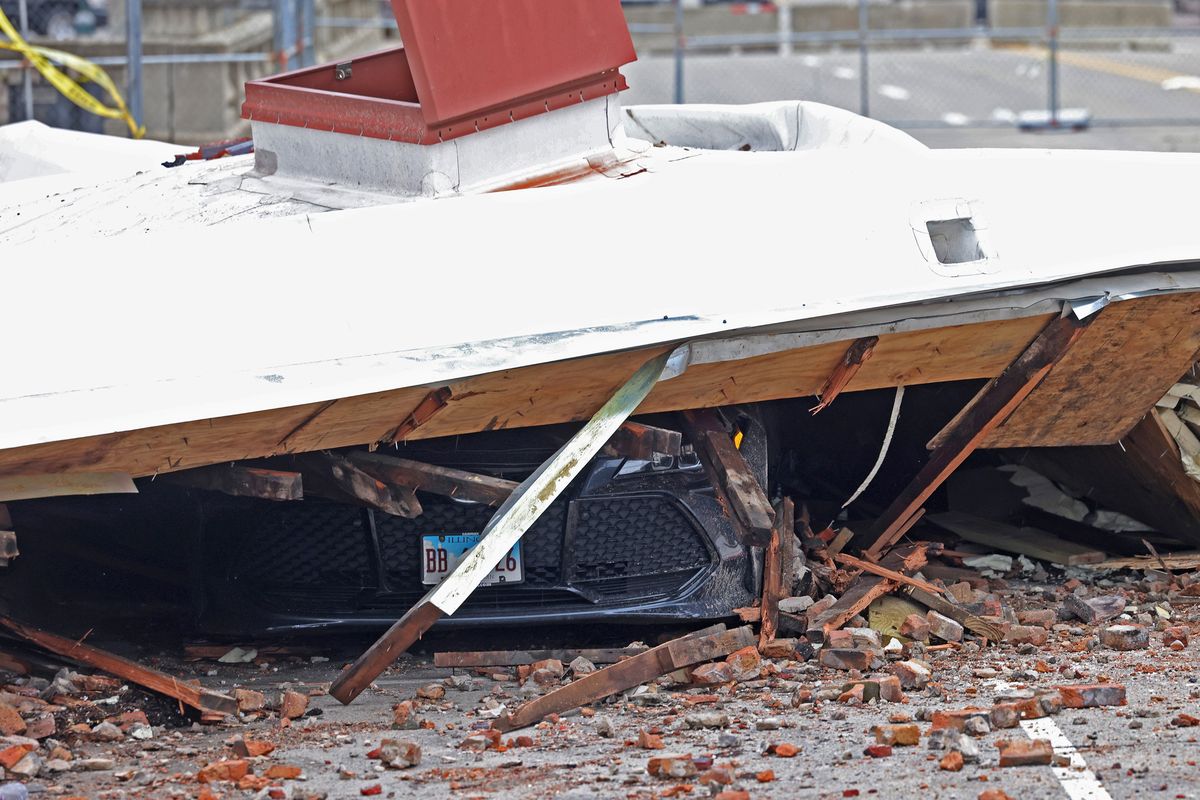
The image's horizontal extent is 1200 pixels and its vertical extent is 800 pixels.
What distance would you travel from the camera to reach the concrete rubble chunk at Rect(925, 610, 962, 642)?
4.77m

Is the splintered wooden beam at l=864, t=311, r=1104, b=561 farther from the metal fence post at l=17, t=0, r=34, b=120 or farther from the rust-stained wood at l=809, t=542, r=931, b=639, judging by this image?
the metal fence post at l=17, t=0, r=34, b=120

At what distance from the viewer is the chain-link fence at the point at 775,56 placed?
1305cm

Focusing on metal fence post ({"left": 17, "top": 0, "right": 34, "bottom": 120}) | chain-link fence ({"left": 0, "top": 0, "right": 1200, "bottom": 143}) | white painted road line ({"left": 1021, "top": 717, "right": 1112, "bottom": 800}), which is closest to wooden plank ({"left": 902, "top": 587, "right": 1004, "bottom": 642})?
white painted road line ({"left": 1021, "top": 717, "right": 1112, "bottom": 800})

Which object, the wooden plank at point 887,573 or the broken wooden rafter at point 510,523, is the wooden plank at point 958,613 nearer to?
the wooden plank at point 887,573

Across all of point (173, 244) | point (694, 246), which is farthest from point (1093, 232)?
point (173, 244)

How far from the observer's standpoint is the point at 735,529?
477 centimetres

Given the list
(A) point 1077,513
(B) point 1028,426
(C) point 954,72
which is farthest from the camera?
(C) point 954,72

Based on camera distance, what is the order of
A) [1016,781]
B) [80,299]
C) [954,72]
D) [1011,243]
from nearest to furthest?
1. [1016,781]
2. [80,299]
3. [1011,243]
4. [954,72]

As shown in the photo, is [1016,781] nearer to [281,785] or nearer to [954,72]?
[281,785]

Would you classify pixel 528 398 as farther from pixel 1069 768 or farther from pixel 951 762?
pixel 1069 768

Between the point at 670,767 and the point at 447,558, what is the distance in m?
1.37

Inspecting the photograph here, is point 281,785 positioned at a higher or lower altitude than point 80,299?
lower

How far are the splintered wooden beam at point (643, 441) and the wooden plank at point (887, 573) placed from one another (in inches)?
34.1

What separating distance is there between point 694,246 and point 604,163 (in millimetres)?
854
